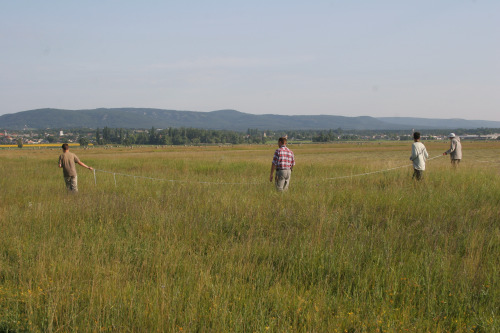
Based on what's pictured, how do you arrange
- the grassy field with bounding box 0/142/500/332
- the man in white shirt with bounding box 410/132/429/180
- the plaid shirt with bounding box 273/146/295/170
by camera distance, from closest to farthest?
the grassy field with bounding box 0/142/500/332
the plaid shirt with bounding box 273/146/295/170
the man in white shirt with bounding box 410/132/429/180

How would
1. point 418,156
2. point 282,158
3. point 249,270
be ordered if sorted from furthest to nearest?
point 418,156
point 282,158
point 249,270

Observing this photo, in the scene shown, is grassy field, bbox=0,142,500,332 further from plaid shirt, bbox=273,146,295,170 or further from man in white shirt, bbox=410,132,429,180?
man in white shirt, bbox=410,132,429,180

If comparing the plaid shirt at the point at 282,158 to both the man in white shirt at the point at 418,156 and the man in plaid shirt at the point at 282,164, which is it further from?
the man in white shirt at the point at 418,156

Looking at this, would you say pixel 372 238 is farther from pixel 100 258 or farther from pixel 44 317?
pixel 44 317

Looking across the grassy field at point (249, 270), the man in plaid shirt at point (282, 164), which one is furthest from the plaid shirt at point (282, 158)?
the grassy field at point (249, 270)

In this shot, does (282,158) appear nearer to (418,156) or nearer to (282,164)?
(282,164)

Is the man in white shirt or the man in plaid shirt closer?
the man in plaid shirt

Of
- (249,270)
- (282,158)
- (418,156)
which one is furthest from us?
(418,156)

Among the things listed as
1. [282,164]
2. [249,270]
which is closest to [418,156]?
[282,164]

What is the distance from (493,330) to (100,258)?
4.10 meters

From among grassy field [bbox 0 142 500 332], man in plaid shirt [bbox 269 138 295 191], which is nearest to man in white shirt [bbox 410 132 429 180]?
grassy field [bbox 0 142 500 332]

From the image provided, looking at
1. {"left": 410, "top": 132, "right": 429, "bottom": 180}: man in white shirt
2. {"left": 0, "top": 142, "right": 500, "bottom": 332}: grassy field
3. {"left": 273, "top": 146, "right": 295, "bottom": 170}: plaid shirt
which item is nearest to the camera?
{"left": 0, "top": 142, "right": 500, "bottom": 332}: grassy field

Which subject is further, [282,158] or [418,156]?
[418,156]

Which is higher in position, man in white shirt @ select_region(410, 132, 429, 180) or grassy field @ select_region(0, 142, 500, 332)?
man in white shirt @ select_region(410, 132, 429, 180)
